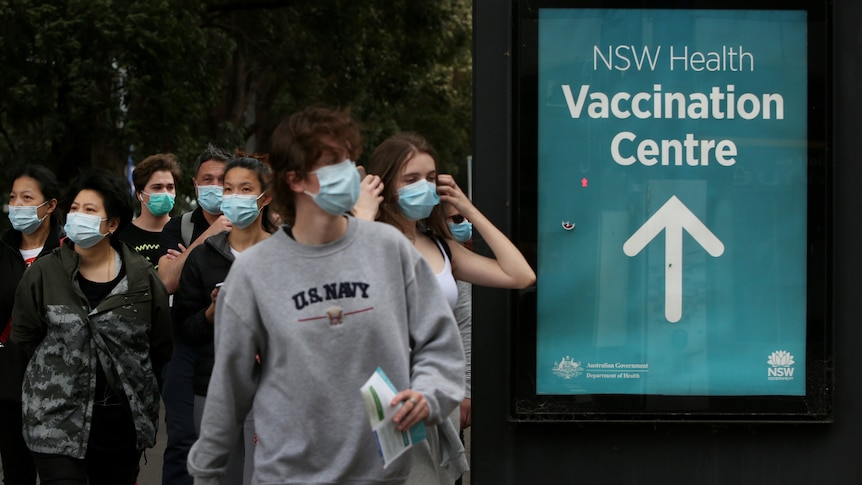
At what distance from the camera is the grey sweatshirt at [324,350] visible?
3.45 metres

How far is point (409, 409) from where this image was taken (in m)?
3.37

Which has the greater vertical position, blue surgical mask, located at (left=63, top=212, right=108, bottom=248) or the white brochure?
blue surgical mask, located at (left=63, top=212, right=108, bottom=248)

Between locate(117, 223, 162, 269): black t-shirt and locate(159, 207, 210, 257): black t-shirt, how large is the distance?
55 cm

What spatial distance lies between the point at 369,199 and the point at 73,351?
6.65ft

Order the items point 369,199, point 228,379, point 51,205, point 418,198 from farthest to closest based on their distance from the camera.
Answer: point 51,205 < point 418,198 < point 369,199 < point 228,379

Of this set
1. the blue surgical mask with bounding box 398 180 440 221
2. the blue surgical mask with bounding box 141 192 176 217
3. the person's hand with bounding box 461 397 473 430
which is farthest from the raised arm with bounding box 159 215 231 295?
the blue surgical mask with bounding box 398 180 440 221

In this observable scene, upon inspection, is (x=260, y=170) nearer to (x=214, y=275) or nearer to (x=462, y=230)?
(x=214, y=275)

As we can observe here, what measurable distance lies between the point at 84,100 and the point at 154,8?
1.33m

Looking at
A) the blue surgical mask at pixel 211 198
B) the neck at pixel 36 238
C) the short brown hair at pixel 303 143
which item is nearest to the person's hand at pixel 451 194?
the short brown hair at pixel 303 143

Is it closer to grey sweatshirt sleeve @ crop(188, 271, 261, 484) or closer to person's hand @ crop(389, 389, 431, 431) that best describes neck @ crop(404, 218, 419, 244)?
grey sweatshirt sleeve @ crop(188, 271, 261, 484)

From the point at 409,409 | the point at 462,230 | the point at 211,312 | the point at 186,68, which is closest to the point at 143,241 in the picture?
the point at 211,312

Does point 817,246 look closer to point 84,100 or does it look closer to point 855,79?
point 855,79

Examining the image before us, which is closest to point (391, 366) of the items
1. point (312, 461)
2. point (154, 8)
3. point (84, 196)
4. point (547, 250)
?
point (312, 461)

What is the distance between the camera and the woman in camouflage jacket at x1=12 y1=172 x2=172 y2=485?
5.55 meters
